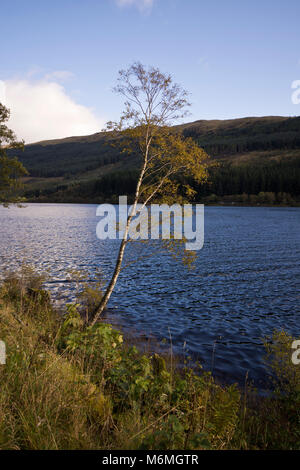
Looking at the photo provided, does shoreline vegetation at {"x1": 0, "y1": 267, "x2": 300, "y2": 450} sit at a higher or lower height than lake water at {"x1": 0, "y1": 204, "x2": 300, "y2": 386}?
higher

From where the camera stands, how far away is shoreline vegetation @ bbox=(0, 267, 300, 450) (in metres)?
4.18

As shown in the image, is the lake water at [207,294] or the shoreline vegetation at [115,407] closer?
the shoreline vegetation at [115,407]

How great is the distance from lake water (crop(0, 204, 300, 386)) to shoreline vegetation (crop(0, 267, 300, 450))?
3.14 meters

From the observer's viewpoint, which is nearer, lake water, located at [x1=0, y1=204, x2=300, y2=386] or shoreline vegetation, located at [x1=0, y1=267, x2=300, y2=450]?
shoreline vegetation, located at [x1=0, y1=267, x2=300, y2=450]

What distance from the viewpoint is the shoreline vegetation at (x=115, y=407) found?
4184mm

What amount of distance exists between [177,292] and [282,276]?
8.73 meters

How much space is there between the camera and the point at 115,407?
5863 millimetres

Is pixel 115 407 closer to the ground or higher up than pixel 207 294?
higher up

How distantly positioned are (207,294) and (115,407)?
1339cm

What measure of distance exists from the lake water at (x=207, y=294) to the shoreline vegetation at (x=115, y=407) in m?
3.14

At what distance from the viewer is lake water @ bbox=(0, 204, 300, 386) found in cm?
1182

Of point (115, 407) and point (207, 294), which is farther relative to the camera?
point (207, 294)

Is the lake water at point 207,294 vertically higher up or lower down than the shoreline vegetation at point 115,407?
lower down

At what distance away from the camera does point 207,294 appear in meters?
18.6
